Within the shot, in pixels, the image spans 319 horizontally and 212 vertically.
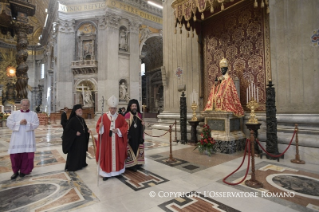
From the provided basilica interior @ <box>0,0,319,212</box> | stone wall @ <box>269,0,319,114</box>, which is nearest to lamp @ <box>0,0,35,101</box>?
basilica interior @ <box>0,0,319,212</box>

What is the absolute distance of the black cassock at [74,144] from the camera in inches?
151

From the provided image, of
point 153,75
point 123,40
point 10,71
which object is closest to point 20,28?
point 123,40

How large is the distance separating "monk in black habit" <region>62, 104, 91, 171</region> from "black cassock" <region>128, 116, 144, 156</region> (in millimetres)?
946

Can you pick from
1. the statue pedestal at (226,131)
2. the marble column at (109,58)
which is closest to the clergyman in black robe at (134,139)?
the statue pedestal at (226,131)

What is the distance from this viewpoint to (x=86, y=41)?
19.2 m

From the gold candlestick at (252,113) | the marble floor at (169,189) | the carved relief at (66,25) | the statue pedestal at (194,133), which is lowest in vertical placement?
the marble floor at (169,189)

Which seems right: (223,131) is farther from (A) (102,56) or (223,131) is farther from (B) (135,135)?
(A) (102,56)

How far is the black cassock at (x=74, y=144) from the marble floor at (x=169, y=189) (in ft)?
0.65

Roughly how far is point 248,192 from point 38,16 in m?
36.9

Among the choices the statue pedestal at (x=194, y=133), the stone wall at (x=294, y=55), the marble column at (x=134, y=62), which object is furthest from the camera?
the marble column at (x=134, y=62)

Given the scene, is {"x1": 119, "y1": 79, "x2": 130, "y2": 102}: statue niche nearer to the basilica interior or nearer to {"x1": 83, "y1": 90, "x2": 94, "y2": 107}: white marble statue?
{"x1": 83, "y1": 90, "x2": 94, "y2": 107}: white marble statue

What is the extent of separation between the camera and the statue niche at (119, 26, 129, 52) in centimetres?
1905

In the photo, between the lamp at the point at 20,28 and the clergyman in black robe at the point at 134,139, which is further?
Answer: the lamp at the point at 20,28

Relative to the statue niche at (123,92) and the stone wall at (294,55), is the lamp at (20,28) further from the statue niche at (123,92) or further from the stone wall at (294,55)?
the stone wall at (294,55)
